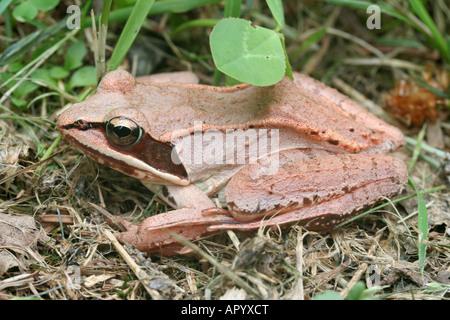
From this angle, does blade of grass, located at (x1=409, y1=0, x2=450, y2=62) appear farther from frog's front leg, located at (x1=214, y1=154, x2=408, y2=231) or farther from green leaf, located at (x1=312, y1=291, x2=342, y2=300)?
green leaf, located at (x1=312, y1=291, x2=342, y2=300)

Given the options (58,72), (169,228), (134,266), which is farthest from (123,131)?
(58,72)

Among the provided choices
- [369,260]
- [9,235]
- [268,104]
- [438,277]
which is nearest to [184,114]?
[268,104]

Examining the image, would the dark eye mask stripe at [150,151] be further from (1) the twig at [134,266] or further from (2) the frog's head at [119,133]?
(1) the twig at [134,266]

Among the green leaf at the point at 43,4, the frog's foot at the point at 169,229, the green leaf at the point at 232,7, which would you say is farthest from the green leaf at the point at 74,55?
the frog's foot at the point at 169,229

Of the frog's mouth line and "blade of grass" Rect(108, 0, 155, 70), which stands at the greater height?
"blade of grass" Rect(108, 0, 155, 70)

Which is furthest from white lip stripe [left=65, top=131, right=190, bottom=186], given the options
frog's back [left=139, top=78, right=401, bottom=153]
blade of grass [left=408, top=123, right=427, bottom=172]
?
blade of grass [left=408, top=123, right=427, bottom=172]
